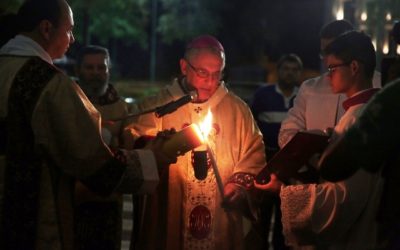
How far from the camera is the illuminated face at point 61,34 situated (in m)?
4.08

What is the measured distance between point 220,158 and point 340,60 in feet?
4.48

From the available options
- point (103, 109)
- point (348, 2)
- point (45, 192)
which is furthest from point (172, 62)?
point (45, 192)

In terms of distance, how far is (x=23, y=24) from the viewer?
4090mm

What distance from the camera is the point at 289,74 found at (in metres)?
8.58

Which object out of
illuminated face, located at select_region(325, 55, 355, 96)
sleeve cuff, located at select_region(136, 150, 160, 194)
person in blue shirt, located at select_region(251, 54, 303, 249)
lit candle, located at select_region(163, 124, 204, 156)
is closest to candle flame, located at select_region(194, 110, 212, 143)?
lit candle, located at select_region(163, 124, 204, 156)

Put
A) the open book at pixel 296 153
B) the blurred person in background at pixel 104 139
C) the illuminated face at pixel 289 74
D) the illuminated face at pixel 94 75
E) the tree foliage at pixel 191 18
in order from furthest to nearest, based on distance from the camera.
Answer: the tree foliage at pixel 191 18
the illuminated face at pixel 289 74
the illuminated face at pixel 94 75
the blurred person in background at pixel 104 139
the open book at pixel 296 153

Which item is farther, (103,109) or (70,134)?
(103,109)

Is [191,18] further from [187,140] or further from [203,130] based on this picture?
[187,140]

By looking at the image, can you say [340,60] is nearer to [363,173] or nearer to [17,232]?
[363,173]

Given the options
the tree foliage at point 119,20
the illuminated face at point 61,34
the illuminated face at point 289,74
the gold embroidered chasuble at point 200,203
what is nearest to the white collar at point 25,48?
the illuminated face at point 61,34

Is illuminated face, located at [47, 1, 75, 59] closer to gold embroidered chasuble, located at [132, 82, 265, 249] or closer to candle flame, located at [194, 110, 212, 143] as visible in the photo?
candle flame, located at [194, 110, 212, 143]

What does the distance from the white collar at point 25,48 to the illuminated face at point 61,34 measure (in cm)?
7

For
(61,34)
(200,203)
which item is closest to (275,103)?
(200,203)

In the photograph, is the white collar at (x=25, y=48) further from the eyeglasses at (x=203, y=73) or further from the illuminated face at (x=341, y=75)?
the illuminated face at (x=341, y=75)
